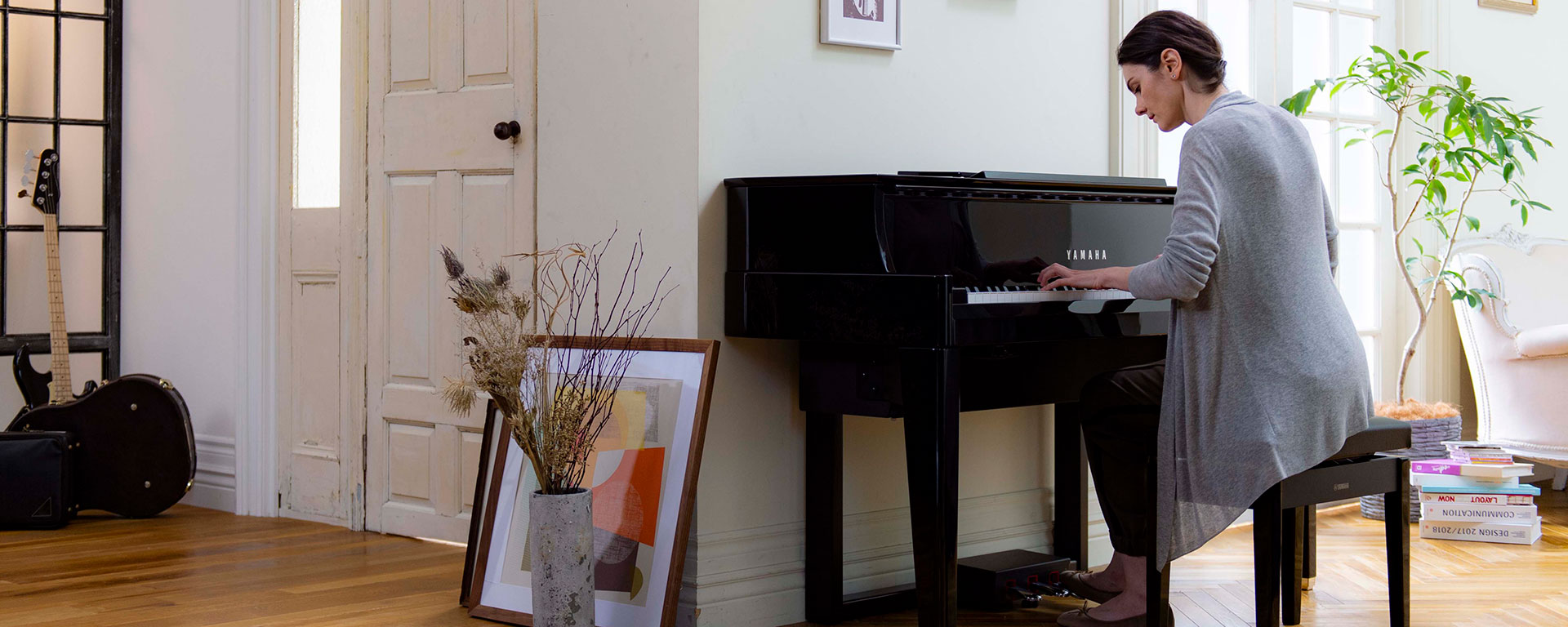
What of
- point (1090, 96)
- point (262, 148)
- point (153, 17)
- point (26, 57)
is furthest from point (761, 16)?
point (26, 57)

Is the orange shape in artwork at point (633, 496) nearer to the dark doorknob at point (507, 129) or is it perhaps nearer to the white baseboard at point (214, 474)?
the dark doorknob at point (507, 129)

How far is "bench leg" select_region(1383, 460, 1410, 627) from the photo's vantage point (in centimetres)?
273

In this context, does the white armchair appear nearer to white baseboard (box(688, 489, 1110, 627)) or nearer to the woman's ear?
white baseboard (box(688, 489, 1110, 627))

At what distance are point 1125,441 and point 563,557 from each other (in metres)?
1.15

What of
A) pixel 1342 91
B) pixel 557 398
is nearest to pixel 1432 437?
pixel 1342 91

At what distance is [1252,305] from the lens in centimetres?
243

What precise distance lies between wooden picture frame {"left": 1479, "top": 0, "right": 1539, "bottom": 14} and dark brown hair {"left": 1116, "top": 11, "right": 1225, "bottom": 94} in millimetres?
3211

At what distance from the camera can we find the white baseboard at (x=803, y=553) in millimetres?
3055

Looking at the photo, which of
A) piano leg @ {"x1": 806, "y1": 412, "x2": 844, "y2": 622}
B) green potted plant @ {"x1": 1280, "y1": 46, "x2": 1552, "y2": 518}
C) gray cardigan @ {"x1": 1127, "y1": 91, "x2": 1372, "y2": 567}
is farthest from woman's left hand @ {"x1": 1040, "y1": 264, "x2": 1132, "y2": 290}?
green potted plant @ {"x1": 1280, "y1": 46, "x2": 1552, "y2": 518}

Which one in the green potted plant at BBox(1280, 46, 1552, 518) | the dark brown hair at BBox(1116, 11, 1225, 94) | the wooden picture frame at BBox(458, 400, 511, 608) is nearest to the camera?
the dark brown hair at BBox(1116, 11, 1225, 94)

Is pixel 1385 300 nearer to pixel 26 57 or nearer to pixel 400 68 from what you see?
pixel 400 68

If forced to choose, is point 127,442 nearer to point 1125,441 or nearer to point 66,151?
point 66,151

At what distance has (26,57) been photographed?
4.82 m

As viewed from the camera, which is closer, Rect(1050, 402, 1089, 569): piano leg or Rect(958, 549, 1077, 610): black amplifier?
Rect(958, 549, 1077, 610): black amplifier
